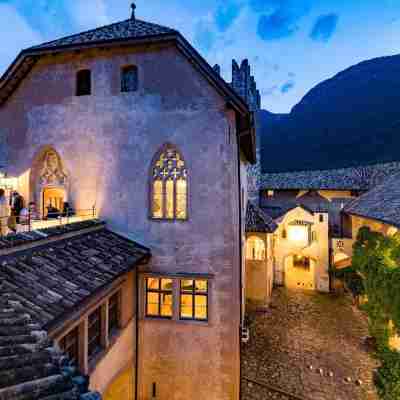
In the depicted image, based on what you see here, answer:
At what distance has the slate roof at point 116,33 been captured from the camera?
8.16 metres

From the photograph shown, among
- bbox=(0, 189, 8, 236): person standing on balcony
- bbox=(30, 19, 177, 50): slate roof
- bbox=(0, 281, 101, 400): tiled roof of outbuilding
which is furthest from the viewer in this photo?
bbox=(0, 189, 8, 236): person standing on balcony

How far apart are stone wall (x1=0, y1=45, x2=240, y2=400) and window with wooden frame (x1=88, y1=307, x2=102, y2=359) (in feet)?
6.90

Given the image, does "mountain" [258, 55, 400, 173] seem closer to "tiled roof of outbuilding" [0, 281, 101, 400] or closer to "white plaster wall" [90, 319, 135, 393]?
"white plaster wall" [90, 319, 135, 393]

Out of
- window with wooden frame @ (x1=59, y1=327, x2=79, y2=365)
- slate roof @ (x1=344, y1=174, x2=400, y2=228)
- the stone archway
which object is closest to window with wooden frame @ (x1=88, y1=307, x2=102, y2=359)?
window with wooden frame @ (x1=59, y1=327, x2=79, y2=365)

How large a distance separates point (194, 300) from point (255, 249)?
918 cm

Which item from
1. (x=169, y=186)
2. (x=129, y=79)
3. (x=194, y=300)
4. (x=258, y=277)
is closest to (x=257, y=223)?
(x=258, y=277)

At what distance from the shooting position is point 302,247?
19844 millimetres

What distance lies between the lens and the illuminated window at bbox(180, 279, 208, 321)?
27.4 ft

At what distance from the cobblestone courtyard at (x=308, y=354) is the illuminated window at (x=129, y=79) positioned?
12394 mm

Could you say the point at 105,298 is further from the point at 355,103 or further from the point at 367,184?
the point at 355,103

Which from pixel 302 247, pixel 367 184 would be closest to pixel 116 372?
pixel 302 247

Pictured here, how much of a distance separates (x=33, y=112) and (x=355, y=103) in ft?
255

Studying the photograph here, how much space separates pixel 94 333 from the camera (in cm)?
646

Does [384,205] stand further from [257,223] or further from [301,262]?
[301,262]
